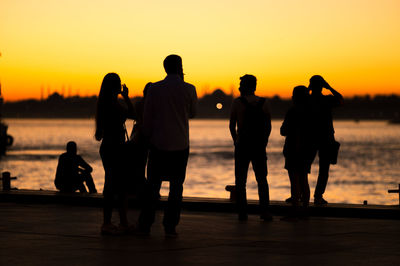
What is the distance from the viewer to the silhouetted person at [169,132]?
9.49 metres

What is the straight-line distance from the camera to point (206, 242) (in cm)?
909

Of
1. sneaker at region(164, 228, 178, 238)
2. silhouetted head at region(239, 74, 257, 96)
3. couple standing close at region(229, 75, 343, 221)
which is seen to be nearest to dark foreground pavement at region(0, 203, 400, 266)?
sneaker at region(164, 228, 178, 238)

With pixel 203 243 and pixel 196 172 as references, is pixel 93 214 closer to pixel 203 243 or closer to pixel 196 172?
pixel 203 243

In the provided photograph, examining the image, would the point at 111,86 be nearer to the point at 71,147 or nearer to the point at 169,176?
the point at 169,176

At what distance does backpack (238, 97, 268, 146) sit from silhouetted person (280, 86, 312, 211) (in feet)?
1.41

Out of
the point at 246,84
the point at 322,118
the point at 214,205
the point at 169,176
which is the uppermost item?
the point at 246,84

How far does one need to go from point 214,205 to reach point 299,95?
7.54ft

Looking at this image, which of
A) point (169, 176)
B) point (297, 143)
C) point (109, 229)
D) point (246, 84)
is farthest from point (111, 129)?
point (297, 143)

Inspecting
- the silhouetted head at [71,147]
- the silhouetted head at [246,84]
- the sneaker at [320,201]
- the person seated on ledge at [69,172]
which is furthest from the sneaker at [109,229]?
the silhouetted head at [71,147]

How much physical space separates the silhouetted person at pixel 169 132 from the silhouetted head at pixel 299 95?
2.38m

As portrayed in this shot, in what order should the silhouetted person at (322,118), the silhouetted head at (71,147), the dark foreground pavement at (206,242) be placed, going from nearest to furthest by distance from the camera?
1. the dark foreground pavement at (206,242)
2. the silhouetted person at (322,118)
3. the silhouetted head at (71,147)

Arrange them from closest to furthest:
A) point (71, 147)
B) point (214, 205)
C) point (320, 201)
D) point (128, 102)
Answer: point (128, 102) < point (320, 201) < point (214, 205) < point (71, 147)

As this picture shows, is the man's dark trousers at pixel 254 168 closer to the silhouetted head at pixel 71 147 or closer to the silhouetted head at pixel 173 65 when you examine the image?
the silhouetted head at pixel 173 65

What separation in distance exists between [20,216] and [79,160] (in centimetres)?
516
